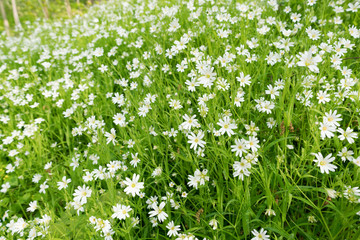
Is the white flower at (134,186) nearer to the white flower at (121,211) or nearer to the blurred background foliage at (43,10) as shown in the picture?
the white flower at (121,211)

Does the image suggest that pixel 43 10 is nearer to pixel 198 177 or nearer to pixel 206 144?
pixel 206 144

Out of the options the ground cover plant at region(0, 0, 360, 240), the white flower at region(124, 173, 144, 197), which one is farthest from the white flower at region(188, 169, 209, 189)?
the white flower at region(124, 173, 144, 197)

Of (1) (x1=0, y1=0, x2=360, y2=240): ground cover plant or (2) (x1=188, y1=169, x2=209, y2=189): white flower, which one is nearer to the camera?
(1) (x1=0, y1=0, x2=360, y2=240): ground cover plant

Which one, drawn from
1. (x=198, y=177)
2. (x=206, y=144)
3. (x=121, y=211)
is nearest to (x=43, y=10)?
(x=206, y=144)

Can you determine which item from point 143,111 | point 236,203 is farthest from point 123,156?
point 236,203

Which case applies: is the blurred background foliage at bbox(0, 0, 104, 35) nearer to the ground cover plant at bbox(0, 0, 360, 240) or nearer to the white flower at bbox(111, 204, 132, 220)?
the ground cover plant at bbox(0, 0, 360, 240)

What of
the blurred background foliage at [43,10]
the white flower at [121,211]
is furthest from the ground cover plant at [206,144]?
the blurred background foliage at [43,10]

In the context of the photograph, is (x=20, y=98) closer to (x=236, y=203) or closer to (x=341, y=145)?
Answer: (x=236, y=203)

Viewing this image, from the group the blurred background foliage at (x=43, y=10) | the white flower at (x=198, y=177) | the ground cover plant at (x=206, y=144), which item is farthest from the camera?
the blurred background foliage at (x=43, y=10)
